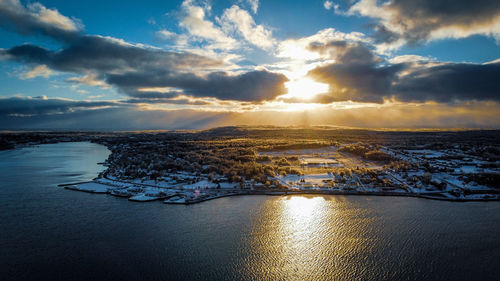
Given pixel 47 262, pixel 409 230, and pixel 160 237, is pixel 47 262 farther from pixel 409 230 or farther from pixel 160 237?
pixel 409 230

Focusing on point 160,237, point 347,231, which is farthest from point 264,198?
point 160,237

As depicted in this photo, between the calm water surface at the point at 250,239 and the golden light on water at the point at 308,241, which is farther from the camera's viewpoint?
the golden light on water at the point at 308,241

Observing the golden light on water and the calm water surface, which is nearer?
the calm water surface

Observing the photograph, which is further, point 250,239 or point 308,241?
point 250,239
